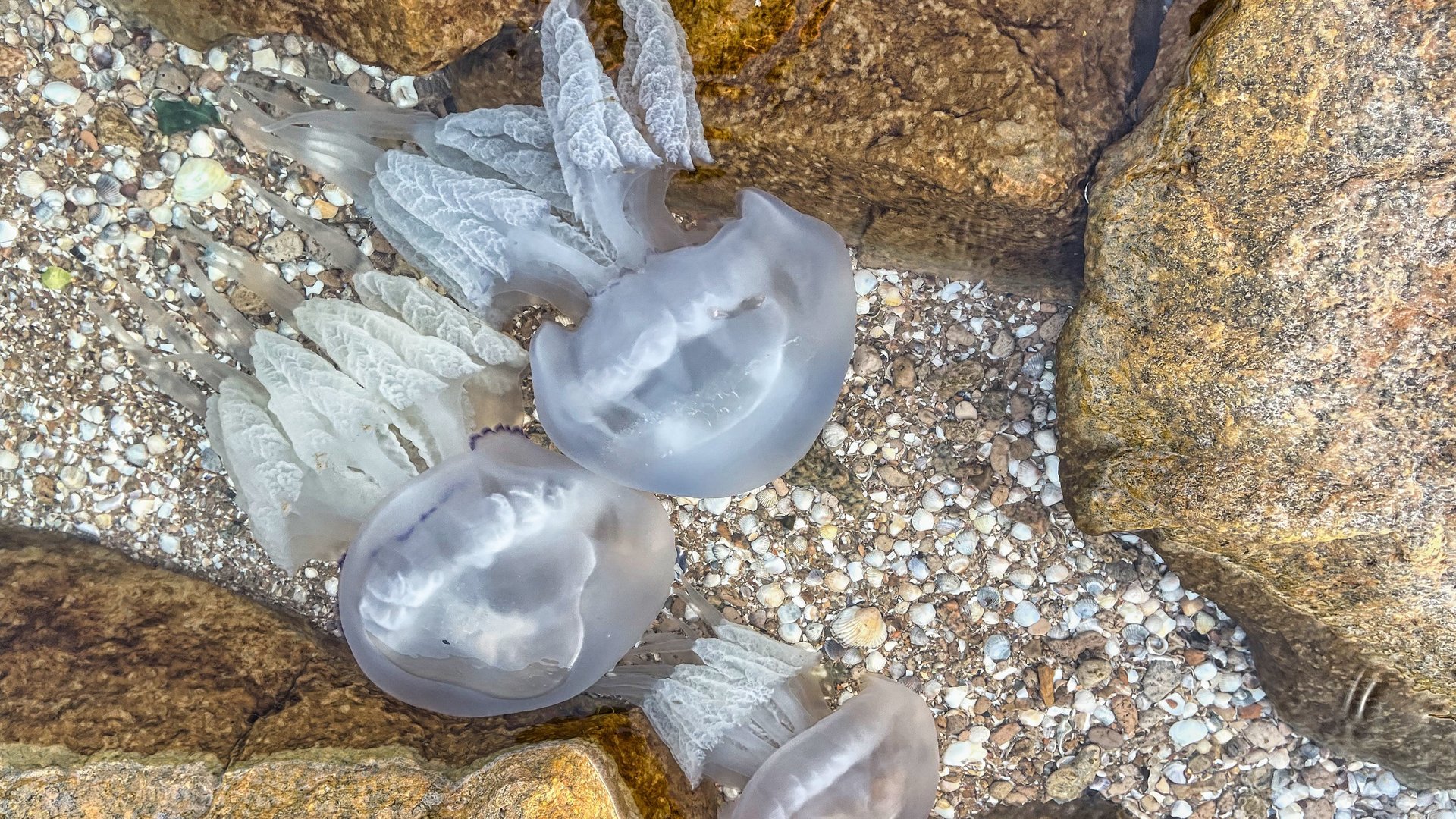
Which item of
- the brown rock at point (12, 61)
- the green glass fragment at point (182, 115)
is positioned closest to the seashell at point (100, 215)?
the green glass fragment at point (182, 115)

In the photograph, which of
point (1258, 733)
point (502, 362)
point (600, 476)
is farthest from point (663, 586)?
point (1258, 733)

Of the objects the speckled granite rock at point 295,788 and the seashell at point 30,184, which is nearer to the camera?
the speckled granite rock at point 295,788

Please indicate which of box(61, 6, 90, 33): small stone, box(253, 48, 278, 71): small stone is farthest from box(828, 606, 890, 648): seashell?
box(61, 6, 90, 33): small stone

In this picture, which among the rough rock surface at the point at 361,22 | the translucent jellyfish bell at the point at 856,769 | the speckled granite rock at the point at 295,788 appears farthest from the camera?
the translucent jellyfish bell at the point at 856,769

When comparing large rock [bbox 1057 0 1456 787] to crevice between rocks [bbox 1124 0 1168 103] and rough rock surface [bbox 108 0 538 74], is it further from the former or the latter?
rough rock surface [bbox 108 0 538 74]

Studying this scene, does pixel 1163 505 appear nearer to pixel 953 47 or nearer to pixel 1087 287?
pixel 1087 287

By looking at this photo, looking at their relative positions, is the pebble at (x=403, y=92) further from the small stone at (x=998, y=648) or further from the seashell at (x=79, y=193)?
the small stone at (x=998, y=648)

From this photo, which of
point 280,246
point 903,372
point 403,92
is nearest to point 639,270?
point 903,372

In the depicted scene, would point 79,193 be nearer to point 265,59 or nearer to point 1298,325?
point 265,59
